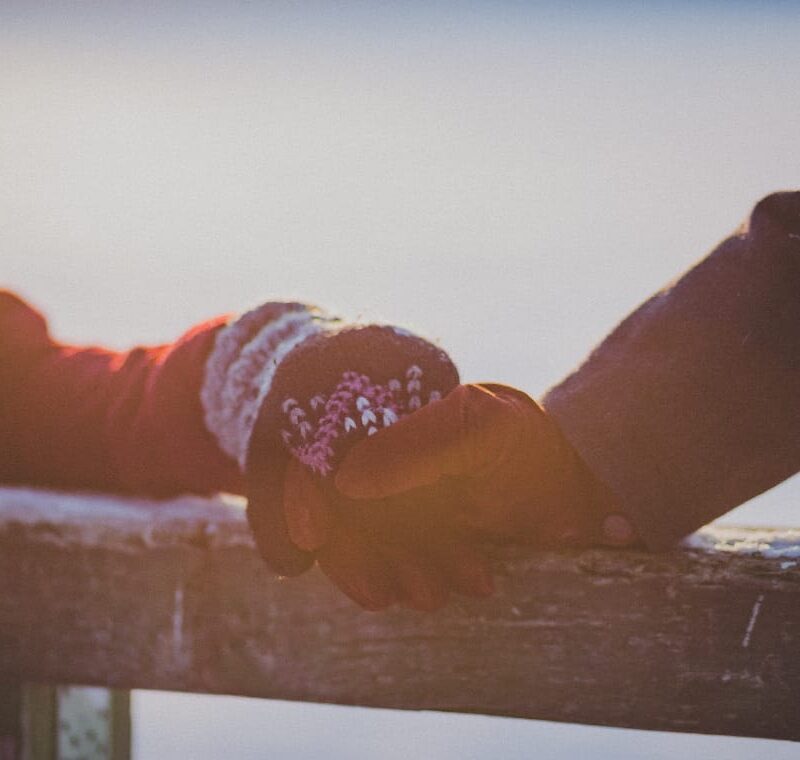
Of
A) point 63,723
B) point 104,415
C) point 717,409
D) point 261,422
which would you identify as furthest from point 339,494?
point 63,723

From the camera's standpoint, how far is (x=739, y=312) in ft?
2.93

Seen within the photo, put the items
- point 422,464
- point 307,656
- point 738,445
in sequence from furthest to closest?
point 307,656 → point 738,445 → point 422,464

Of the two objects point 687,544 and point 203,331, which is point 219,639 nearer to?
point 203,331

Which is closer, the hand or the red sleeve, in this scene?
the hand

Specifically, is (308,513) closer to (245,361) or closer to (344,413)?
(344,413)

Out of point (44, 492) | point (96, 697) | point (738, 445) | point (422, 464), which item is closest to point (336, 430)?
point (422, 464)

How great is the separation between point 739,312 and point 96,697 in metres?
0.96

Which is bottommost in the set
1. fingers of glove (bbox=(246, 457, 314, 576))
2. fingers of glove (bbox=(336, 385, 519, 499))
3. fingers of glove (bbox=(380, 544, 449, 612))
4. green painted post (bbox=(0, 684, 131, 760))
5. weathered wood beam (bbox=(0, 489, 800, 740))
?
green painted post (bbox=(0, 684, 131, 760))

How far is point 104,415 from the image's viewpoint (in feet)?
4.00

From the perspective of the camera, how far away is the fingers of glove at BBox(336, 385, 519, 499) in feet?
2.60

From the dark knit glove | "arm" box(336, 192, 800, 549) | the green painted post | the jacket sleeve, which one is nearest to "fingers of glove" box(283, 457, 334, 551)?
the dark knit glove

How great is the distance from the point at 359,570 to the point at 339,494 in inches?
2.9

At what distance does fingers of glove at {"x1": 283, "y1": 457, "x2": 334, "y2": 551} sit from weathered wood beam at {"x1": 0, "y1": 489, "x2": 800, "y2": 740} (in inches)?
6.0

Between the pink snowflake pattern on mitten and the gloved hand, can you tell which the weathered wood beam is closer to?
the gloved hand
